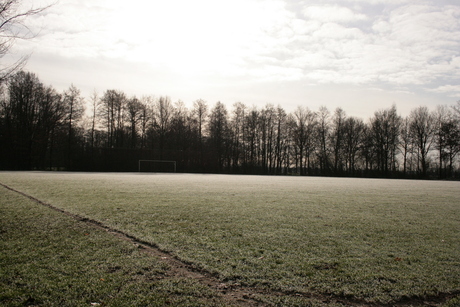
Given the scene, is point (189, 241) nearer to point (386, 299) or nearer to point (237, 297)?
point (237, 297)

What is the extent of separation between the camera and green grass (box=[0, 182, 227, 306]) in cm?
286

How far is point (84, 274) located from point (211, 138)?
56224mm

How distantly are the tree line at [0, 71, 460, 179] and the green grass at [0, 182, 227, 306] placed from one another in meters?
43.7

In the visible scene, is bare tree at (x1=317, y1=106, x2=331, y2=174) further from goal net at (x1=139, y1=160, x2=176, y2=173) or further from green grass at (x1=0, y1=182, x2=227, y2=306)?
green grass at (x1=0, y1=182, x2=227, y2=306)

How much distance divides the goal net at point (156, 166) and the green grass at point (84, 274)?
142 ft

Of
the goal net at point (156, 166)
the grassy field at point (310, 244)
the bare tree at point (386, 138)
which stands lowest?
the grassy field at point (310, 244)

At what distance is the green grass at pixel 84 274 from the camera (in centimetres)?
286

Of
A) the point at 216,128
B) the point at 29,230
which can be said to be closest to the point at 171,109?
the point at 216,128

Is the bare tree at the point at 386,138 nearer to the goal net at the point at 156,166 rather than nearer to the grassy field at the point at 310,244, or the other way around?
the goal net at the point at 156,166

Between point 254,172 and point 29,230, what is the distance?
54020mm

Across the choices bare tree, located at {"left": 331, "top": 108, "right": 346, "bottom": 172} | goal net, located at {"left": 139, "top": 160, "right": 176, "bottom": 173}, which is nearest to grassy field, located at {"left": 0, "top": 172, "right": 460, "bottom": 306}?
goal net, located at {"left": 139, "top": 160, "right": 176, "bottom": 173}

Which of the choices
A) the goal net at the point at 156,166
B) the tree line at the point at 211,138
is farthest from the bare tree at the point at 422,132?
the goal net at the point at 156,166

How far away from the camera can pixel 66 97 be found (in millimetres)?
46656

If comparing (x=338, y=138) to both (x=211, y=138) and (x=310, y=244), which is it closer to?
(x=211, y=138)
